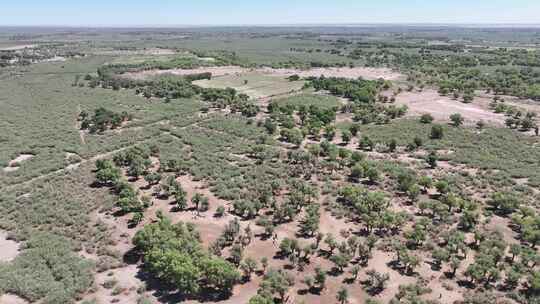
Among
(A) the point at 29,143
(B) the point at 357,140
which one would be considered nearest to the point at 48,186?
(A) the point at 29,143

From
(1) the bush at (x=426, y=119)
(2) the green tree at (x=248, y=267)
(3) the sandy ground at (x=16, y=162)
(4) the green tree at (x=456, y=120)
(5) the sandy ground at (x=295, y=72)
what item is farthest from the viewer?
(5) the sandy ground at (x=295, y=72)

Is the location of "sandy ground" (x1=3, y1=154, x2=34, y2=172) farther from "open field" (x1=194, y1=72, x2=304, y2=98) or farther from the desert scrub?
"open field" (x1=194, y1=72, x2=304, y2=98)

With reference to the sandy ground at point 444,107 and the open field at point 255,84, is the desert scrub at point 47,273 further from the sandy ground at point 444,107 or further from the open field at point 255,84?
the open field at point 255,84

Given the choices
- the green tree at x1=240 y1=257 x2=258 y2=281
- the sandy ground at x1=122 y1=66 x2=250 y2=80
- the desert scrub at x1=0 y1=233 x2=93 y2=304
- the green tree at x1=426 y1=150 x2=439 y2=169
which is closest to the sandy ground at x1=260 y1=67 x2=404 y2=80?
the sandy ground at x1=122 y1=66 x2=250 y2=80

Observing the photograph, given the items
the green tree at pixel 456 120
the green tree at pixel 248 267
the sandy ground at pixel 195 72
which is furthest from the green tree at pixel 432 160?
the sandy ground at pixel 195 72

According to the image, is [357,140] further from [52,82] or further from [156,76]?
[52,82]
